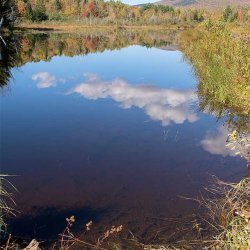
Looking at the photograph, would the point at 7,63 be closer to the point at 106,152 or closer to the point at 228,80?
the point at 228,80

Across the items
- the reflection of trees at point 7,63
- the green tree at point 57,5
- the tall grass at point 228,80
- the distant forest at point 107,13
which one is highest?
the tall grass at point 228,80

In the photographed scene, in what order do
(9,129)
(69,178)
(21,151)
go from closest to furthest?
(69,178) < (21,151) < (9,129)

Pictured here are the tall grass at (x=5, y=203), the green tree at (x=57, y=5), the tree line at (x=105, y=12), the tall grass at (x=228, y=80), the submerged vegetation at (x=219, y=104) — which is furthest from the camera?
the green tree at (x=57, y=5)

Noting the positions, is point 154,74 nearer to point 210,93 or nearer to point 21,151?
point 210,93

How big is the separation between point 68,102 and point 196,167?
8.66 metres

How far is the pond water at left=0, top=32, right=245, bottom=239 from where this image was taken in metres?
7.64

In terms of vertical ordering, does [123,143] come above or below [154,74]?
above

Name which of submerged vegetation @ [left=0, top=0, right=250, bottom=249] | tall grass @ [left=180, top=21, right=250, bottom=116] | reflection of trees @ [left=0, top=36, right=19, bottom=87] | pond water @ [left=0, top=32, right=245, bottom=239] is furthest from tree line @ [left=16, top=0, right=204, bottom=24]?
tall grass @ [left=180, top=21, right=250, bottom=116]

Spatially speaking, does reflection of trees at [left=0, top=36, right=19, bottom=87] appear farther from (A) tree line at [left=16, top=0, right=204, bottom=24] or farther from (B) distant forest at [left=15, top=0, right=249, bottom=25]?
(A) tree line at [left=16, top=0, right=204, bottom=24]

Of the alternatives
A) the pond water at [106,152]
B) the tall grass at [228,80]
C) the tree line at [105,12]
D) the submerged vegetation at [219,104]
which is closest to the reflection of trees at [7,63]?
the submerged vegetation at [219,104]

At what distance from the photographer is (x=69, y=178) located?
357 inches

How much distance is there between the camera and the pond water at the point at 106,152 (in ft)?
25.1

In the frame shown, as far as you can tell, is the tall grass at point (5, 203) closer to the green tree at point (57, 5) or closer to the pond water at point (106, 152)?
the pond water at point (106, 152)

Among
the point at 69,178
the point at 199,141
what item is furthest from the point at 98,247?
the point at 199,141
